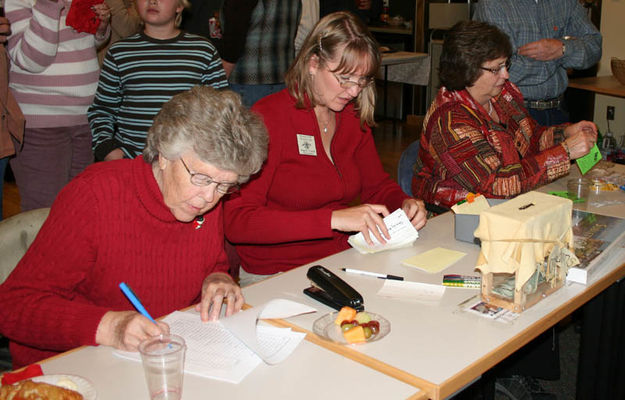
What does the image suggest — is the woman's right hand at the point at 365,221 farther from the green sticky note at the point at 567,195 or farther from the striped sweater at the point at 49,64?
the striped sweater at the point at 49,64

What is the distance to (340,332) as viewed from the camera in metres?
1.53

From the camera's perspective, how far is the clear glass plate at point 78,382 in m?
1.26

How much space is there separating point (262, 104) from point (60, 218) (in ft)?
3.16

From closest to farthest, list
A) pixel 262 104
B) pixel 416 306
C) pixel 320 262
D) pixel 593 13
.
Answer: pixel 416 306, pixel 320 262, pixel 262 104, pixel 593 13

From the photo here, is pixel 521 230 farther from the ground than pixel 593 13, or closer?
closer

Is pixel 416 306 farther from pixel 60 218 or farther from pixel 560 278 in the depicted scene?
pixel 60 218

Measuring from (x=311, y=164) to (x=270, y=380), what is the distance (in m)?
1.11

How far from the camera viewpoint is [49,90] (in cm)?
298

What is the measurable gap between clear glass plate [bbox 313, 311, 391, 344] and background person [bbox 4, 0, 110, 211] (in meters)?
1.79

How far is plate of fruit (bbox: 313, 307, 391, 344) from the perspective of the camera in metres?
1.48

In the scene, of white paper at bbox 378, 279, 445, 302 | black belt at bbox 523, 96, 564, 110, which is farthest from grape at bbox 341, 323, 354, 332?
black belt at bbox 523, 96, 564, 110

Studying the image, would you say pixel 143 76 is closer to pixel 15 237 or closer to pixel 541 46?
pixel 15 237

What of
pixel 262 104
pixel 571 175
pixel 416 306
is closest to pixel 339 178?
pixel 262 104

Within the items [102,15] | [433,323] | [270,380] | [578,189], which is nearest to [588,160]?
[578,189]
